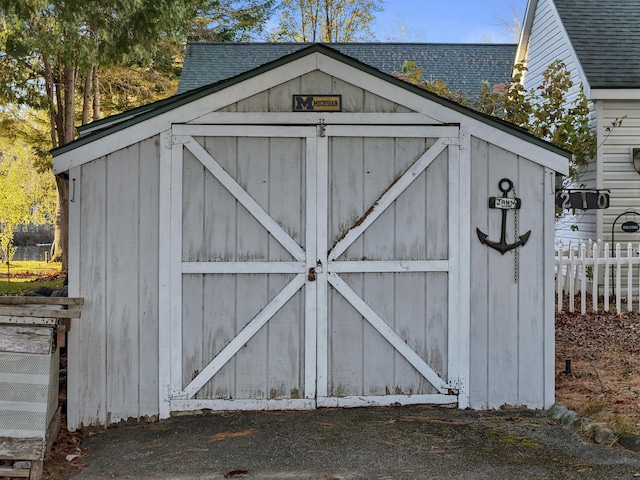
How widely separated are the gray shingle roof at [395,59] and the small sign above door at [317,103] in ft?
31.3

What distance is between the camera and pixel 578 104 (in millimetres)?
11883

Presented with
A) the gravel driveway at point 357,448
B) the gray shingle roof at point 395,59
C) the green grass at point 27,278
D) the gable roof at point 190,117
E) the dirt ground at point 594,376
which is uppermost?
the gray shingle roof at point 395,59

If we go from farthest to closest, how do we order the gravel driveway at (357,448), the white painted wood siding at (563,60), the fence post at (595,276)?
the white painted wood siding at (563,60), the fence post at (595,276), the gravel driveway at (357,448)

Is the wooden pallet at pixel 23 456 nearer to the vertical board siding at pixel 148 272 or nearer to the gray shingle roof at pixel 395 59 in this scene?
the vertical board siding at pixel 148 272

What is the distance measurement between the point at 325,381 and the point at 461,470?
143 centimetres

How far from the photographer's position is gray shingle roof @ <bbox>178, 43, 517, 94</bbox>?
1498 centimetres

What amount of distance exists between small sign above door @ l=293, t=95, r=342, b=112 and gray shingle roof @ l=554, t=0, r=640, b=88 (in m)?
7.29

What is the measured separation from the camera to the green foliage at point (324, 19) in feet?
95.2

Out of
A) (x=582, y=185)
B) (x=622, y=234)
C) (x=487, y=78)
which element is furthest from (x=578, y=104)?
(x=487, y=78)

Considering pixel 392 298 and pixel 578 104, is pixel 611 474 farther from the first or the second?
pixel 578 104

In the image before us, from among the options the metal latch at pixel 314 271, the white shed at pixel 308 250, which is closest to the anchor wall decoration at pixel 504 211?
the white shed at pixel 308 250

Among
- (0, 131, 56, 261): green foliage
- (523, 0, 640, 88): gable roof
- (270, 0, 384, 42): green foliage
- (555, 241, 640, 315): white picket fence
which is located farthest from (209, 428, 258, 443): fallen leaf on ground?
(270, 0, 384, 42): green foliage

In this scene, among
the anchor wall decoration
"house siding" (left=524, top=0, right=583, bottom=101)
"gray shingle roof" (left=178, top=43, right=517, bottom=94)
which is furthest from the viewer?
"gray shingle roof" (left=178, top=43, right=517, bottom=94)

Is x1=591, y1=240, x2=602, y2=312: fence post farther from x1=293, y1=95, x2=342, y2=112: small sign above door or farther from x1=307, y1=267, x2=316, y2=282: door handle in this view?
x1=293, y1=95, x2=342, y2=112: small sign above door
